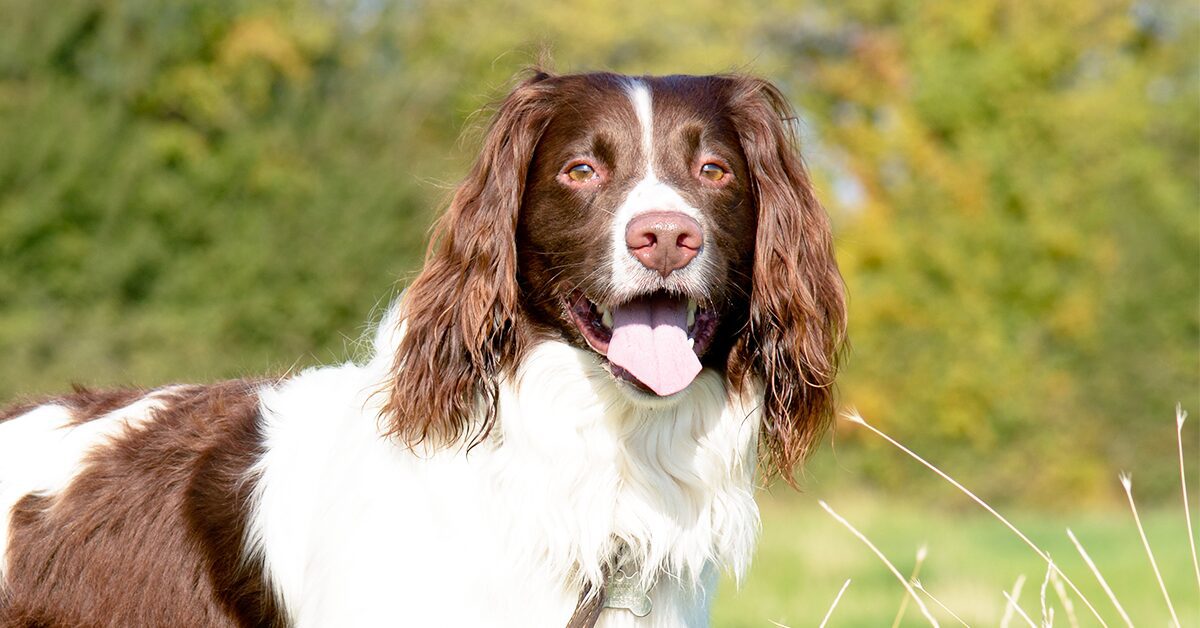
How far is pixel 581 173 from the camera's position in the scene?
3.93 m

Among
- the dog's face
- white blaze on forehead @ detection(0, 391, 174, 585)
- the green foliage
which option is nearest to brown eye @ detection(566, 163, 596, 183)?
the dog's face

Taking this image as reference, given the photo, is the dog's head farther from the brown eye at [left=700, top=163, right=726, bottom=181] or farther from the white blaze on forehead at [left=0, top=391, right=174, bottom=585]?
the white blaze on forehead at [left=0, top=391, right=174, bottom=585]

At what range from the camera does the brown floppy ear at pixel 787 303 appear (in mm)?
3992

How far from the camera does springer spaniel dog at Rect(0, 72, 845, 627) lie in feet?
12.3

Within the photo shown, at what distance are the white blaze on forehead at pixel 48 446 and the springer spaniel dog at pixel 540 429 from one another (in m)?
0.02

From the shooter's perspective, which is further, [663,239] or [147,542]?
[147,542]

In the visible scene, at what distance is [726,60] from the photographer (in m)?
26.1

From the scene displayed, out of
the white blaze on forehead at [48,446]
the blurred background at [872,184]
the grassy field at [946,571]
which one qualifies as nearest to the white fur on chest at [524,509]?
the white blaze on forehead at [48,446]

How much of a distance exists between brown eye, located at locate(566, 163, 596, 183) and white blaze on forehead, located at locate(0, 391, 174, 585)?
4.97 feet

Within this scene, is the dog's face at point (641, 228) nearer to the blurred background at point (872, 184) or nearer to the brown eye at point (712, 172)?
the brown eye at point (712, 172)

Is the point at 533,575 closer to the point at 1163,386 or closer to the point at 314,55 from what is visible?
the point at 314,55

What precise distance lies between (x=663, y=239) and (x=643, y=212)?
106 millimetres

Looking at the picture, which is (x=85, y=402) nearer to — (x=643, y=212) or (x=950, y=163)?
(x=643, y=212)

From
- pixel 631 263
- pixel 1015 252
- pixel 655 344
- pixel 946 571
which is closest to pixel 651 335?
pixel 655 344
